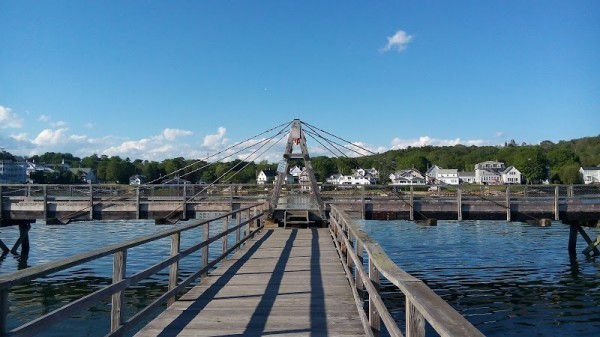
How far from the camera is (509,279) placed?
59.9ft

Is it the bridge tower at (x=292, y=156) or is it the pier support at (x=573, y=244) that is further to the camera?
the pier support at (x=573, y=244)

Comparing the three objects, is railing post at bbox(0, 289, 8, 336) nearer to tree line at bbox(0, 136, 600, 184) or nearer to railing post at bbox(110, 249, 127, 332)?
railing post at bbox(110, 249, 127, 332)

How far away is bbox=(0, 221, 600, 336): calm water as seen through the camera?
1297cm

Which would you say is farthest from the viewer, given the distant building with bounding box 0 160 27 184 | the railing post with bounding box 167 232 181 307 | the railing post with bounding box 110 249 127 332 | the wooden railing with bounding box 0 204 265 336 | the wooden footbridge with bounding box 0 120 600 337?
the distant building with bounding box 0 160 27 184

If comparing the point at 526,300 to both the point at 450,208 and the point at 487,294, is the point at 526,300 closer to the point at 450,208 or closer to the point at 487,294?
the point at 487,294

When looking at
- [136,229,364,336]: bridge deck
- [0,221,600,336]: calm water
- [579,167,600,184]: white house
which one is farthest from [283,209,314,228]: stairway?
[579,167,600,184]: white house

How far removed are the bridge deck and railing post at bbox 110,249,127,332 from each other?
1.42 ft

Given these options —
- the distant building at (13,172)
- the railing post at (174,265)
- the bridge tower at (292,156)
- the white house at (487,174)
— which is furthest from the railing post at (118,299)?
Result: the distant building at (13,172)

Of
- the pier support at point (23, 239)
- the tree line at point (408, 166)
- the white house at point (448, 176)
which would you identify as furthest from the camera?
the white house at point (448, 176)

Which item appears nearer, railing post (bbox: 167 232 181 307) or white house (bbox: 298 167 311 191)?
railing post (bbox: 167 232 181 307)

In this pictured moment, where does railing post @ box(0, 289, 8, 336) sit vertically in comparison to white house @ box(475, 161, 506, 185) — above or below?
below

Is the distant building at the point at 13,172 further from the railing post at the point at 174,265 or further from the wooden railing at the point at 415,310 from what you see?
the wooden railing at the point at 415,310

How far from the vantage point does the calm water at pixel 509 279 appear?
13.2 metres

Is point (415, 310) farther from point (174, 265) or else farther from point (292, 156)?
point (292, 156)
